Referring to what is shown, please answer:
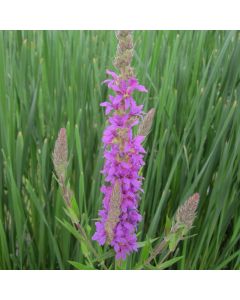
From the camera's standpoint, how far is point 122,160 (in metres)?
0.65

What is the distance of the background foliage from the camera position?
924 mm

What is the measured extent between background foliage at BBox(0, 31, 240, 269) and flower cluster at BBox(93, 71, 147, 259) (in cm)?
20

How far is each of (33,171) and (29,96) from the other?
0.18 m

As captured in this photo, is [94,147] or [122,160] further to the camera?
[94,147]

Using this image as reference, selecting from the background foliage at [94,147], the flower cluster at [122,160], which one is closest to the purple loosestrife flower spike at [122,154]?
the flower cluster at [122,160]

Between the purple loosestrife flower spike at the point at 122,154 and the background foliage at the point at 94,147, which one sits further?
the background foliage at the point at 94,147

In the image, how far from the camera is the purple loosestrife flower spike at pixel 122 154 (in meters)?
0.62

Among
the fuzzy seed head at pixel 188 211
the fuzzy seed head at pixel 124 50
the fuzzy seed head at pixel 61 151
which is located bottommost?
the fuzzy seed head at pixel 188 211

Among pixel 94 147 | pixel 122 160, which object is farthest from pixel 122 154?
pixel 94 147

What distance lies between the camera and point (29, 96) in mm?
1013

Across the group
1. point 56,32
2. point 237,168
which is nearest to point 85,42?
point 56,32

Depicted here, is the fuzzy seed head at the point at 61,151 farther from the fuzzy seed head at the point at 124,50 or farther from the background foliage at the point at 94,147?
the background foliage at the point at 94,147

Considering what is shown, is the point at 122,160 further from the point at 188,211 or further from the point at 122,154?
the point at 188,211

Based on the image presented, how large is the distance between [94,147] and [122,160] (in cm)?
36
